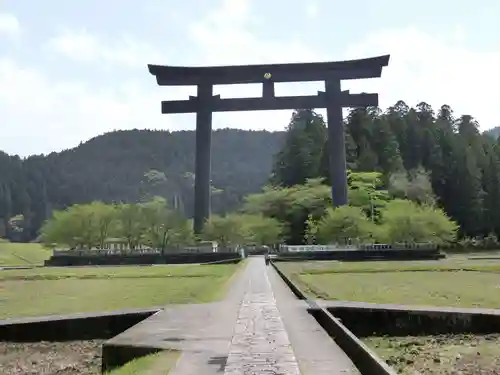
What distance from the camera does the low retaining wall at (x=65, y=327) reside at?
1156cm

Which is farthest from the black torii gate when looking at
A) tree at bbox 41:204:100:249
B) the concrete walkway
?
the concrete walkway

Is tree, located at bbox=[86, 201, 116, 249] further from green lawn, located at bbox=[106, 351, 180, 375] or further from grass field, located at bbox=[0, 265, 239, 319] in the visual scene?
green lawn, located at bbox=[106, 351, 180, 375]

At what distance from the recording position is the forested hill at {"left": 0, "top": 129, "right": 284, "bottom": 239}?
136875 mm

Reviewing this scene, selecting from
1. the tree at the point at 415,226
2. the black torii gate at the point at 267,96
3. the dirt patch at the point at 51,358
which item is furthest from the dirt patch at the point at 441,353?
the tree at the point at 415,226

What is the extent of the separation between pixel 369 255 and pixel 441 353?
35.0 metres

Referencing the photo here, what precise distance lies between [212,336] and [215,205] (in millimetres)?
128884

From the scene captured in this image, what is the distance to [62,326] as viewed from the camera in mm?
11680

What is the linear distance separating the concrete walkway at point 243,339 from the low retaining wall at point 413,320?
90 centimetres

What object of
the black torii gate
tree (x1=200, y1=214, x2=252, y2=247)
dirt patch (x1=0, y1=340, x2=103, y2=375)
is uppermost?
the black torii gate

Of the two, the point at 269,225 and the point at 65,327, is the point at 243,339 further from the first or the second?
the point at 269,225

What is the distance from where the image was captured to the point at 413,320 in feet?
37.8

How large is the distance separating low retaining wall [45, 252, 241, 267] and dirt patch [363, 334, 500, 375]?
34.3 meters

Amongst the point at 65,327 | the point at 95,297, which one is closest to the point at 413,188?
the point at 95,297

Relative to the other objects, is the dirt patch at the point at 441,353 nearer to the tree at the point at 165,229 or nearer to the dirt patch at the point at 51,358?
the dirt patch at the point at 51,358
